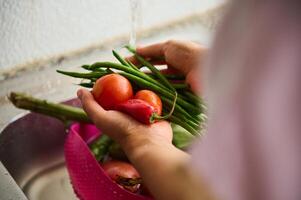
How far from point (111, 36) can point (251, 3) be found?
935 mm

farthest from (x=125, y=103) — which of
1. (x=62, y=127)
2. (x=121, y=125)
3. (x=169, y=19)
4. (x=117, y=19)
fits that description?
(x=169, y=19)

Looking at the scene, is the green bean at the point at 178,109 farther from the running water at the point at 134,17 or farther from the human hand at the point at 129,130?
the running water at the point at 134,17

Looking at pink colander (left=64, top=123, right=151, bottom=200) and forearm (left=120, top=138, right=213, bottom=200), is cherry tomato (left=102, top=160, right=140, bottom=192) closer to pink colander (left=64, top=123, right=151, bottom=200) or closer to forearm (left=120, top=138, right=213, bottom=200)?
pink colander (left=64, top=123, right=151, bottom=200)

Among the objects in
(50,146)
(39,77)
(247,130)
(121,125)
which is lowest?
(50,146)

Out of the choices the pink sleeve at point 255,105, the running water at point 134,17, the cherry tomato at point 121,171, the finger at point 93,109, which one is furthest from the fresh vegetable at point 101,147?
the pink sleeve at point 255,105

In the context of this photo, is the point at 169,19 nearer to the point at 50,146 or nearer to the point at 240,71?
the point at 50,146

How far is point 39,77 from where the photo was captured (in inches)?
46.0

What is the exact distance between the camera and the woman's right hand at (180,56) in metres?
0.88

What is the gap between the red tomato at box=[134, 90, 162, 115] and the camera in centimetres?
81

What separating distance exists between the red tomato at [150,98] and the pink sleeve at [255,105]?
0.42 m

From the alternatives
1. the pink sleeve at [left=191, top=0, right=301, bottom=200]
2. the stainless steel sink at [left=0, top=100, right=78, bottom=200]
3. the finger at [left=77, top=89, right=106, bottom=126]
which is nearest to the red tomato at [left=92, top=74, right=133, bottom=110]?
the finger at [left=77, top=89, right=106, bottom=126]

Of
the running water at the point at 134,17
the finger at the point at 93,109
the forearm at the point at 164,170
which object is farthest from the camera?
the running water at the point at 134,17

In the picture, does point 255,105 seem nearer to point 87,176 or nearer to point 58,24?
point 87,176

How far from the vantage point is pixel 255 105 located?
360 mm
